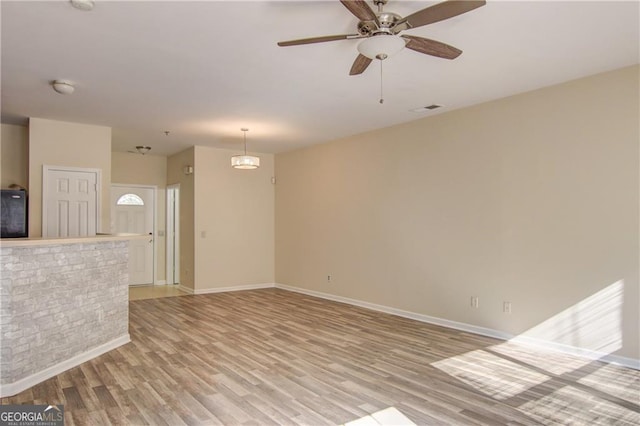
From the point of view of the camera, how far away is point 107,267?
4.12m

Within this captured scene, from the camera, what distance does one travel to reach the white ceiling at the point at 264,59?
2.65 m

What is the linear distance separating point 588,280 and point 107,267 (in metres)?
4.93

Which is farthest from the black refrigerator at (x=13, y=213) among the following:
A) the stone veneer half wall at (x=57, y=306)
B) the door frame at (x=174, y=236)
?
the door frame at (x=174, y=236)

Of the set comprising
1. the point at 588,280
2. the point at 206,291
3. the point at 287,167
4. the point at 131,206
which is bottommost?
the point at 206,291

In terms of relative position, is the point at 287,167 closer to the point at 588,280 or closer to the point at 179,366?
the point at 179,366

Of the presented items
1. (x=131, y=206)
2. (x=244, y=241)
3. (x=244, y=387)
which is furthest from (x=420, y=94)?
(x=131, y=206)

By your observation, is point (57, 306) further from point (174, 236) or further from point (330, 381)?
point (174, 236)

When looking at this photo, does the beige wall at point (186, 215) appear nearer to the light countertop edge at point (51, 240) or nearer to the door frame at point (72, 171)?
the door frame at point (72, 171)

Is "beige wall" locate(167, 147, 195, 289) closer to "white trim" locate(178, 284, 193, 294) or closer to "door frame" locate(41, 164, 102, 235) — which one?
"white trim" locate(178, 284, 193, 294)

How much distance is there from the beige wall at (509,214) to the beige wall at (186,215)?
2.80 m

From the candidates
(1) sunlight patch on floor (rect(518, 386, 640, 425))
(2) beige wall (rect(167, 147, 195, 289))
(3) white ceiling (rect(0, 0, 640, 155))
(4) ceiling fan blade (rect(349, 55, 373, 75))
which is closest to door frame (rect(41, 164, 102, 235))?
(3) white ceiling (rect(0, 0, 640, 155))

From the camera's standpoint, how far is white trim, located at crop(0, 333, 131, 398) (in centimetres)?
304

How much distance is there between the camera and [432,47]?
8.66 ft

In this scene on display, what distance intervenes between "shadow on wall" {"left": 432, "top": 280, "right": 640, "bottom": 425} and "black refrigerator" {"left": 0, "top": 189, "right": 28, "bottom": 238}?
5426 mm
